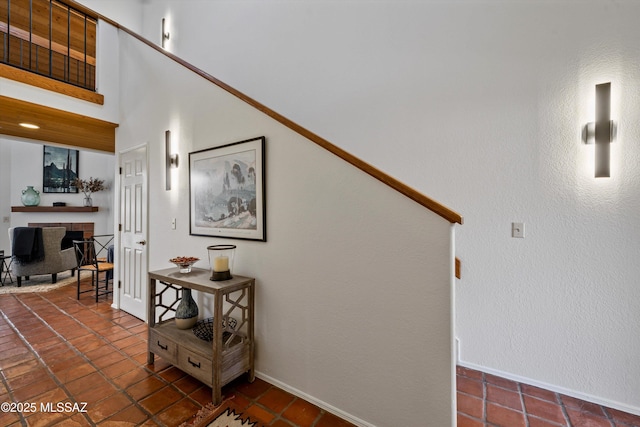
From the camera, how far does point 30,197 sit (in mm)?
5789

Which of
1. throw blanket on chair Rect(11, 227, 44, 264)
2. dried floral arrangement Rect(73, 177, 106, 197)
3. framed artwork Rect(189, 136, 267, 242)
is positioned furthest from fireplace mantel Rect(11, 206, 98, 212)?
framed artwork Rect(189, 136, 267, 242)

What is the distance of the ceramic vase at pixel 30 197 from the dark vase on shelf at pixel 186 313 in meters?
6.15

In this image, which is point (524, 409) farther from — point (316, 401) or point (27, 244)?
point (27, 244)

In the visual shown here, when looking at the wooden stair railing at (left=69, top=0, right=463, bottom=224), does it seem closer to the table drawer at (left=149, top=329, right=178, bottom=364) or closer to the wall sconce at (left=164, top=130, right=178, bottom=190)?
the wall sconce at (left=164, top=130, right=178, bottom=190)

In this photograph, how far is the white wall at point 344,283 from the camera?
4.56 ft

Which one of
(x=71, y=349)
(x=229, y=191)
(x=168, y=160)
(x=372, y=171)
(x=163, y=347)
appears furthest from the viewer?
(x=168, y=160)

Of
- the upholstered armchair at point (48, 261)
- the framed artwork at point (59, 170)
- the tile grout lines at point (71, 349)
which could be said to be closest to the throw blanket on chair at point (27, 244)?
the upholstered armchair at point (48, 261)

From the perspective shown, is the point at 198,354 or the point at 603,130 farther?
the point at 198,354

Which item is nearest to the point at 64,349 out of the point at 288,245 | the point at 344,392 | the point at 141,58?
the point at 288,245

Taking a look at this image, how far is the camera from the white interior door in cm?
311

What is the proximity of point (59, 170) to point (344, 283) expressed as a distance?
24.8 ft

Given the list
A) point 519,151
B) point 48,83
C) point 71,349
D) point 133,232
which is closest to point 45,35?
point 48,83

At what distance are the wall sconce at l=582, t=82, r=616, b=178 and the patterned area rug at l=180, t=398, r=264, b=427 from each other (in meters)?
2.62

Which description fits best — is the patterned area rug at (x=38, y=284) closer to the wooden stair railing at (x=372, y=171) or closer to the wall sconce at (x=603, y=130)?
the wooden stair railing at (x=372, y=171)
